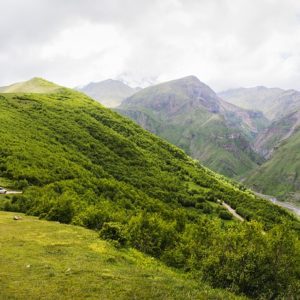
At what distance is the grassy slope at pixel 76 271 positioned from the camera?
31.9 metres

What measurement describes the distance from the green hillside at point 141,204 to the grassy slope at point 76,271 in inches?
232

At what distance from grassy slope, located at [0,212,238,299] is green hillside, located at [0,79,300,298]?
5.90 m

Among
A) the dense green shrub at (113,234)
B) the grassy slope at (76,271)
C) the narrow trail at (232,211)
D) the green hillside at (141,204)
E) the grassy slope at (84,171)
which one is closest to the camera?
the grassy slope at (76,271)

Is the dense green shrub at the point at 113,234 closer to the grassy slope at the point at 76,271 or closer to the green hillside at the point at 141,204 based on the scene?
the green hillside at the point at 141,204

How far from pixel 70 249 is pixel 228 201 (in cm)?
13850

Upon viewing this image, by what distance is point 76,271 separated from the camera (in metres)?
36.9

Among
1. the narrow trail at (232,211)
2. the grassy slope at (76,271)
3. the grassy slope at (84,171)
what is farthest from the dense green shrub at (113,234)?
the narrow trail at (232,211)

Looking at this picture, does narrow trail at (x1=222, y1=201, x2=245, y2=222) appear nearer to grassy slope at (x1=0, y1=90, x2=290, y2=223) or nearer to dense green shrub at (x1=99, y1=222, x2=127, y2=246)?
grassy slope at (x1=0, y1=90, x2=290, y2=223)

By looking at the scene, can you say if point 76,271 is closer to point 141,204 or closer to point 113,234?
point 113,234

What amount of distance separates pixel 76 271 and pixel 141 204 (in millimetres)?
82571

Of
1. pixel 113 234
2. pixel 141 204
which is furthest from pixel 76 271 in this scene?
pixel 141 204

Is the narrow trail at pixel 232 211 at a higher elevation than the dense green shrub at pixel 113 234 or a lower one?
lower

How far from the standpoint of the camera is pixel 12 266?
1427 inches

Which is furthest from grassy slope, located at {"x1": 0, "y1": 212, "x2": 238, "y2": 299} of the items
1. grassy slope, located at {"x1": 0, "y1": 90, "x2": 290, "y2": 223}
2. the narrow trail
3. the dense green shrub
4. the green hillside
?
the narrow trail
